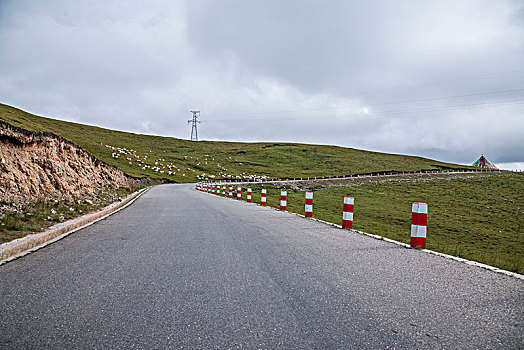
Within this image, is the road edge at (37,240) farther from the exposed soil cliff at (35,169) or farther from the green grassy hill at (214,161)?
the green grassy hill at (214,161)

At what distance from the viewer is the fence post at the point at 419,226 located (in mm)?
7094

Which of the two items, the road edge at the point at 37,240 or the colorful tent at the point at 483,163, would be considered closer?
the road edge at the point at 37,240

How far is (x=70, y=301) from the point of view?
3.70m

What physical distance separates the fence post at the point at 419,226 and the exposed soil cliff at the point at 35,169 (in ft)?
34.1

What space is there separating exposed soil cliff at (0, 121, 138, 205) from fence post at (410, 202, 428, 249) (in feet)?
34.1

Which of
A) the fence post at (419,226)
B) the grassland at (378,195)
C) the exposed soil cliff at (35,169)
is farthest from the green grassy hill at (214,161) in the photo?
the fence post at (419,226)

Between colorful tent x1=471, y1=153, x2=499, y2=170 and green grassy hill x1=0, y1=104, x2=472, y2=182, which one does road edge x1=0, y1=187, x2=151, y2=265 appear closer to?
green grassy hill x1=0, y1=104, x2=472, y2=182

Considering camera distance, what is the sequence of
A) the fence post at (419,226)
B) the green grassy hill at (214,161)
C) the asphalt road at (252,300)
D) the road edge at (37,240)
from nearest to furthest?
the asphalt road at (252,300) < the road edge at (37,240) < the fence post at (419,226) < the green grassy hill at (214,161)

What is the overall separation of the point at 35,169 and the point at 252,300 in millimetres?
13346

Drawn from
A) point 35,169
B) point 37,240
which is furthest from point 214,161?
point 37,240

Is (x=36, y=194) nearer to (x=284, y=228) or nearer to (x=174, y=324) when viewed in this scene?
(x=284, y=228)

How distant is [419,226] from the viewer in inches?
282

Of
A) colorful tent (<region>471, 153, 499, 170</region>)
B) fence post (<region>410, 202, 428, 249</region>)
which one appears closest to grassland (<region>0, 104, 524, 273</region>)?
fence post (<region>410, 202, 428, 249</region>)

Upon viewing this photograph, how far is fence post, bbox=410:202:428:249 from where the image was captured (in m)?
7.09
